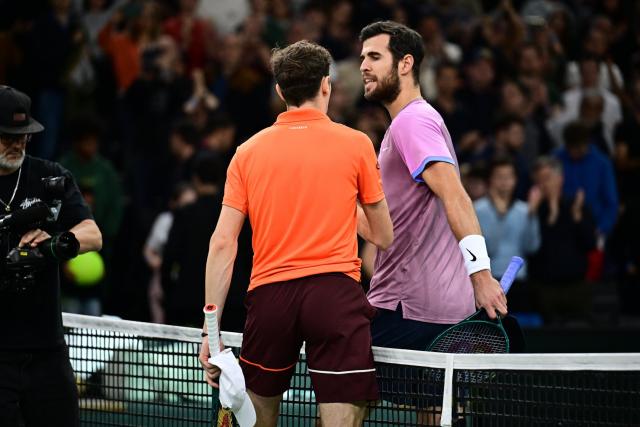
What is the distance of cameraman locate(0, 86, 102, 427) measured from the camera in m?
5.68

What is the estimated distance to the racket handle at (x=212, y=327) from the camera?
5355mm

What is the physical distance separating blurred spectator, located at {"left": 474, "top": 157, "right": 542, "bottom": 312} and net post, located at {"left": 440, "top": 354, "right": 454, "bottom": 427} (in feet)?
19.8

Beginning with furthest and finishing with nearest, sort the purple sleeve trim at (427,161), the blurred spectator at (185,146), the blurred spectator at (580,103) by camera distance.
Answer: the blurred spectator at (580,103) < the blurred spectator at (185,146) < the purple sleeve trim at (427,161)

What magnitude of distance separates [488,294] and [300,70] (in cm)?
126

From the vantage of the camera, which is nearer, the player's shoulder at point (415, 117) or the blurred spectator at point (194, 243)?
the player's shoulder at point (415, 117)

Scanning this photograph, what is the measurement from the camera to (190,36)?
14984mm

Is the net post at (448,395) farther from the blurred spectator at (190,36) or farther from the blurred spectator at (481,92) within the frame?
the blurred spectator at (190,36)

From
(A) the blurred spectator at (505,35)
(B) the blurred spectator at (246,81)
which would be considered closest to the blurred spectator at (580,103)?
(A) the blurred spectator at (505,35)

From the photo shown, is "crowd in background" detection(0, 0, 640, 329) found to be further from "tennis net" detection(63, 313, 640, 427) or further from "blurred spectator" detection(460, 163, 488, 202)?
"tennis net" detection(63, 313, 640, 427)

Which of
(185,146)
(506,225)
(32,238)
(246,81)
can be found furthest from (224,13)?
(32,238)

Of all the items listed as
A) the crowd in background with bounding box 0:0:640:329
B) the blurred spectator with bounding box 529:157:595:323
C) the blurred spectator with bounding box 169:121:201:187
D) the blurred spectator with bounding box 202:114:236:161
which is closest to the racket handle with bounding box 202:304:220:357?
the crowd in background with bounding box 0:0:640:329

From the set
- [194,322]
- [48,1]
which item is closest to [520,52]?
[48,1]

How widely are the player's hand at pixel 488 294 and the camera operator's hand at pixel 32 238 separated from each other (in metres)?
1.88

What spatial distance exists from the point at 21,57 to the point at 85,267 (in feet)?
10.9
